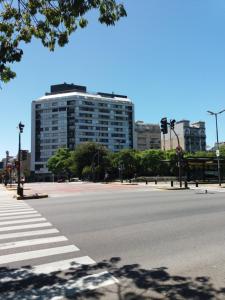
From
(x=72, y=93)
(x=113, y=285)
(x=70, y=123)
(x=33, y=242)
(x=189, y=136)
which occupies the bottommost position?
(x=113, y=285)

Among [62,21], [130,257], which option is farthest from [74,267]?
[62,21]

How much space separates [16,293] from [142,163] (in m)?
88.7

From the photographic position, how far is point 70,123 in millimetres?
153375

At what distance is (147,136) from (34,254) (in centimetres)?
18140

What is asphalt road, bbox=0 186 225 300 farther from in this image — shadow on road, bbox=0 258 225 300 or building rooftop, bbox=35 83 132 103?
building rooftop, bbox=35 83 132 103

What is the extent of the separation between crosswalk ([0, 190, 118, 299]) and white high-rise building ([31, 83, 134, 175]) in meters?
143

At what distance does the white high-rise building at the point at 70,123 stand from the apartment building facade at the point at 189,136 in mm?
26007

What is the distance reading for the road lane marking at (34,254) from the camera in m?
7.75

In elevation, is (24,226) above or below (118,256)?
above

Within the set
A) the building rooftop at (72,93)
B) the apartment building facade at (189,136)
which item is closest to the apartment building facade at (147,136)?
the apartment building facade at (189,136)

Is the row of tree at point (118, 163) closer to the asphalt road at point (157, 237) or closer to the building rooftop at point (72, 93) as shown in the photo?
the building rooftop at point (72, 93)

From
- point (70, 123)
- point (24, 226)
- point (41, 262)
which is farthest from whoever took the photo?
point (70, 123)

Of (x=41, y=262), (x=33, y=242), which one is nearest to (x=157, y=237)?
(x=33, y=242)

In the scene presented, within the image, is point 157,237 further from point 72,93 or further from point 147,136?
point 147,136
